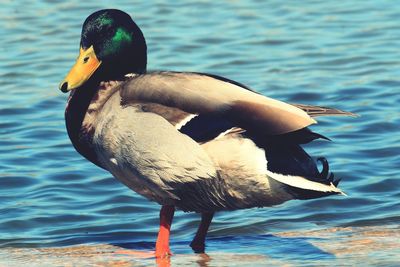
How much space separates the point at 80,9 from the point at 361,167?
5469 mm

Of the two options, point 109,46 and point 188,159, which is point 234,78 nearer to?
point 109,46

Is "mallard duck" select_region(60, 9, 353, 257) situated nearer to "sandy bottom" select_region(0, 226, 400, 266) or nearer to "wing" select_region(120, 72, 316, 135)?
"wing" select_region(120, 72, 316, 135)

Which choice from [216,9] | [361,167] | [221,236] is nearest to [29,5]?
[216,9]

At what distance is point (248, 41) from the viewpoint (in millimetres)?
10969

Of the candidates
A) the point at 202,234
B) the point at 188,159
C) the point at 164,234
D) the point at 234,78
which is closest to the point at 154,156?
the point at 188,159

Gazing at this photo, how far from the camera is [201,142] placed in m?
5.53

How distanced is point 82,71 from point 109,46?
202mm

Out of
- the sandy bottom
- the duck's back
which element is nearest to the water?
the sandy bottom

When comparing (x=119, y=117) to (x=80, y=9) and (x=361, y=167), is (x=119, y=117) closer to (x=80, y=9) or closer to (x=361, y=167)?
(x=361, y=167)

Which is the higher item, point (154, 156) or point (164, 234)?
point (154, 156)

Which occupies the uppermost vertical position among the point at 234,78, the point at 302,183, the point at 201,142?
the point at 201,142

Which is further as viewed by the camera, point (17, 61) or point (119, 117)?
point (17, 61)

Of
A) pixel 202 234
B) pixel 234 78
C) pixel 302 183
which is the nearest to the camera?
pixel 302 183

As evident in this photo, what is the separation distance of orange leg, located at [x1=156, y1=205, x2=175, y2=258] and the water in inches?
9.1
